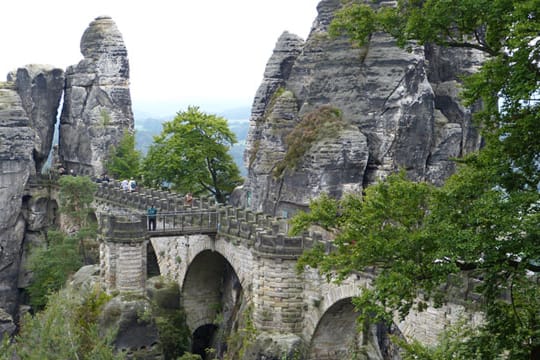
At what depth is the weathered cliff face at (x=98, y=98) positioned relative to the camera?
2229 inches

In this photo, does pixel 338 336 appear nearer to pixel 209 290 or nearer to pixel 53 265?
pixel 209 290

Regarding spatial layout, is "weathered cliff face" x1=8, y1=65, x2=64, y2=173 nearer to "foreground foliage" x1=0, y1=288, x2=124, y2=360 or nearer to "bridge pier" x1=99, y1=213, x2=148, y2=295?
"bridge pier" x1=99, y1=213, x2=148, y2=295

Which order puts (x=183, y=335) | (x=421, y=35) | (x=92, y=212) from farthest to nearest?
(x=92, y=212) → (x=183, y=335) → (x=421, y=35)

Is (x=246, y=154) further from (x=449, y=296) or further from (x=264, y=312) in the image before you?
(x=449, y=296)

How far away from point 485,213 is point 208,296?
85.6 ft

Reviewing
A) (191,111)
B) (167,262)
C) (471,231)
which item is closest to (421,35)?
(471,231)

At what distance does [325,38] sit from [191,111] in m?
14.7

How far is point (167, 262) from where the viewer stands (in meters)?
38.1

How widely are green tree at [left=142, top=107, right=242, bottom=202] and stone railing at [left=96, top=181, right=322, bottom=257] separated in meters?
8.27

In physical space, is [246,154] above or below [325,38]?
below

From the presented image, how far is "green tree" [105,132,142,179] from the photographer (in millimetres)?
56219

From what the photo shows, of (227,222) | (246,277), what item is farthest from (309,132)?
(246,277)

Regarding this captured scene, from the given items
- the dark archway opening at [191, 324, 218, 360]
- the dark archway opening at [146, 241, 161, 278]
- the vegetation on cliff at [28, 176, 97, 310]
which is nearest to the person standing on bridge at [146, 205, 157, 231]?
the dark archway opening at [191, 324, 218, 360]

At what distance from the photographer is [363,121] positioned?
38875 millimetres
